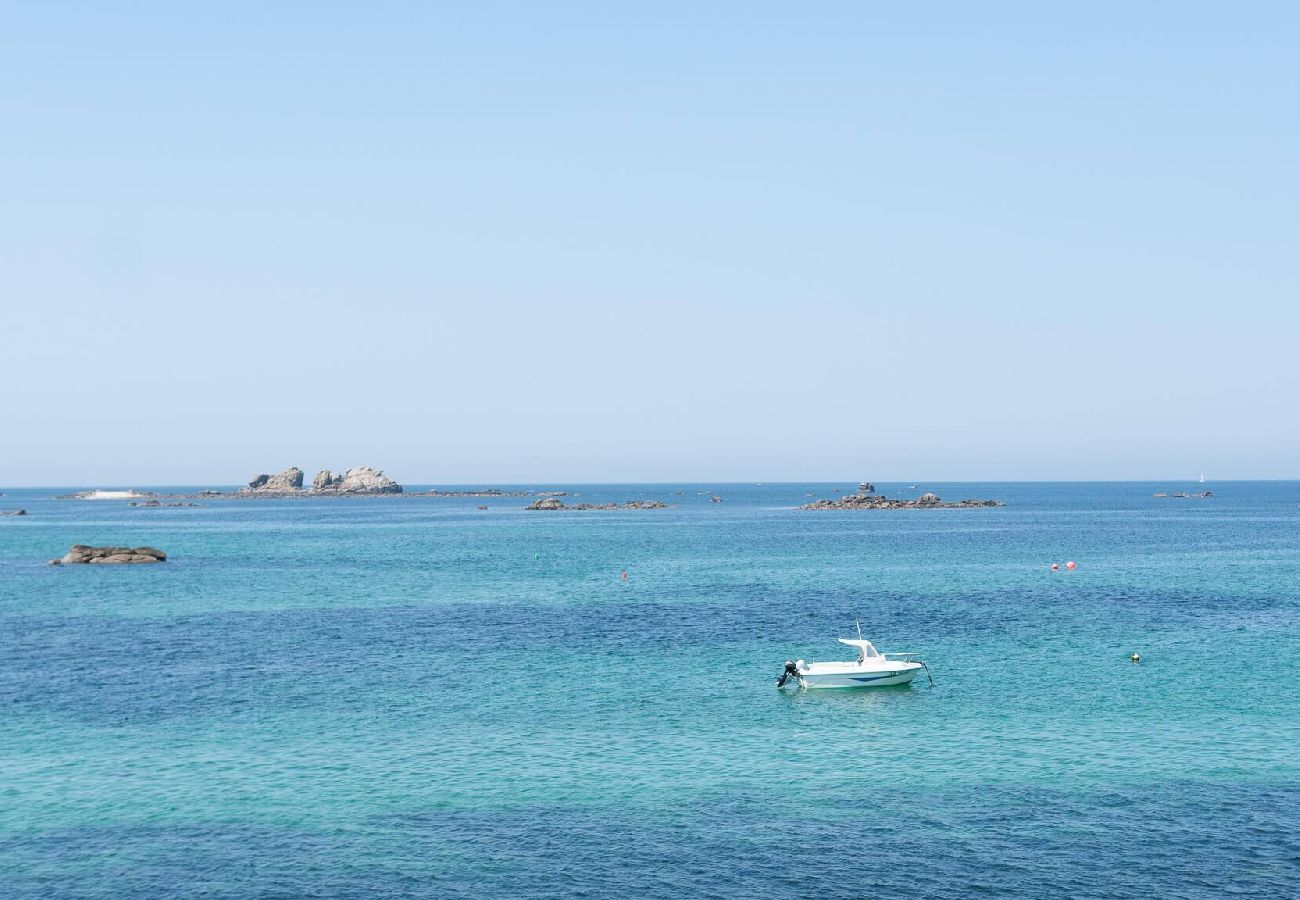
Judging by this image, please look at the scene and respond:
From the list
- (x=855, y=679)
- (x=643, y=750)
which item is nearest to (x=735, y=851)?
(x=643, y=750)

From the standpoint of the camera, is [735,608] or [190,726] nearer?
[190,726]

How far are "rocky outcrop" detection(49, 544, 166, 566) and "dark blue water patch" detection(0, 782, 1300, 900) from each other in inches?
4548

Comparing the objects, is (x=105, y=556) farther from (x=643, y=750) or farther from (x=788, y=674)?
(x=643, y=750)

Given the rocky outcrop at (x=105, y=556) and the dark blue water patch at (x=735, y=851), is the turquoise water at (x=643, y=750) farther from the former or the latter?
the rocky outcrop at (x=105, y=556)

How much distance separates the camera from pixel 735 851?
35375 mm

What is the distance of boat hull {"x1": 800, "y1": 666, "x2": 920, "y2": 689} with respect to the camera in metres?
60.6

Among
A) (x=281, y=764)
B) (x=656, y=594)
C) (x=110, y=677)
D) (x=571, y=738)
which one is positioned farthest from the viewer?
(x=656, y=594)

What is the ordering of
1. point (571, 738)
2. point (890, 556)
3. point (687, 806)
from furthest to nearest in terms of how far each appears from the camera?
point (890, 556) < point (571, 738) < point (687, 806)

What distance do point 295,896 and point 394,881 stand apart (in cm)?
285

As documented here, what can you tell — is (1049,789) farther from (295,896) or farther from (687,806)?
(295,896)

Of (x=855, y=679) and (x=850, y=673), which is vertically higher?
(x=850, y=673)

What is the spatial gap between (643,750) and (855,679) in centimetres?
1807

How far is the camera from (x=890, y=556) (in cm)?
15112

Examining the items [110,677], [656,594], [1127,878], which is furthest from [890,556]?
[1127,878]
